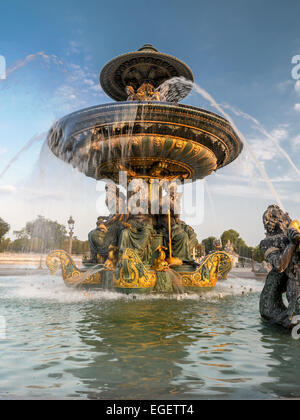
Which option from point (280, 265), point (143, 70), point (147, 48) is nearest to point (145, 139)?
point (143, 70)

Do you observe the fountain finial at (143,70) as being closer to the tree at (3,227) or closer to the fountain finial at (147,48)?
the fountain finial at (147,48)

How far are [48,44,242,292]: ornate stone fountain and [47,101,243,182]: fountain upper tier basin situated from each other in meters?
0.02

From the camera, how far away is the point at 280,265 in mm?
3428

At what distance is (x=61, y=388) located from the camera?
2.01 meters

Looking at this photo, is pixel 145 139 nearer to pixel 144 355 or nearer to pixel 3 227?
pixel 144 355

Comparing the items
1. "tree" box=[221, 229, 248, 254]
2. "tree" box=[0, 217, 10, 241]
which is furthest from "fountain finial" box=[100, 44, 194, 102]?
"tree" box=[221, 229, 248, 254]

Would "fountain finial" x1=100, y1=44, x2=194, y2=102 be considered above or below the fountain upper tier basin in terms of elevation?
above

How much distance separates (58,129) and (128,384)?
7188 millimetres

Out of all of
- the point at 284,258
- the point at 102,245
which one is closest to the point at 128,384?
the point at 284,258

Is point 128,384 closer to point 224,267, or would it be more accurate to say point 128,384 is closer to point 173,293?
point 173,293

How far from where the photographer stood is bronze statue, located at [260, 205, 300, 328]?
3412 mm

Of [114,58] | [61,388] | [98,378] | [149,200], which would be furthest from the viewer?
[114,58]

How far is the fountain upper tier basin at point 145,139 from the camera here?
7219 millimetres

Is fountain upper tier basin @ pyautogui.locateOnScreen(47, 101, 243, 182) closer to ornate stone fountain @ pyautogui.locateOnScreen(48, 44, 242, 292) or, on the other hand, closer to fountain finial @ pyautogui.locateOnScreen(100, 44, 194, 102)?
ornate stone fountain @ pyautogui.locateOnScreen(48, 44, 242, 292)
